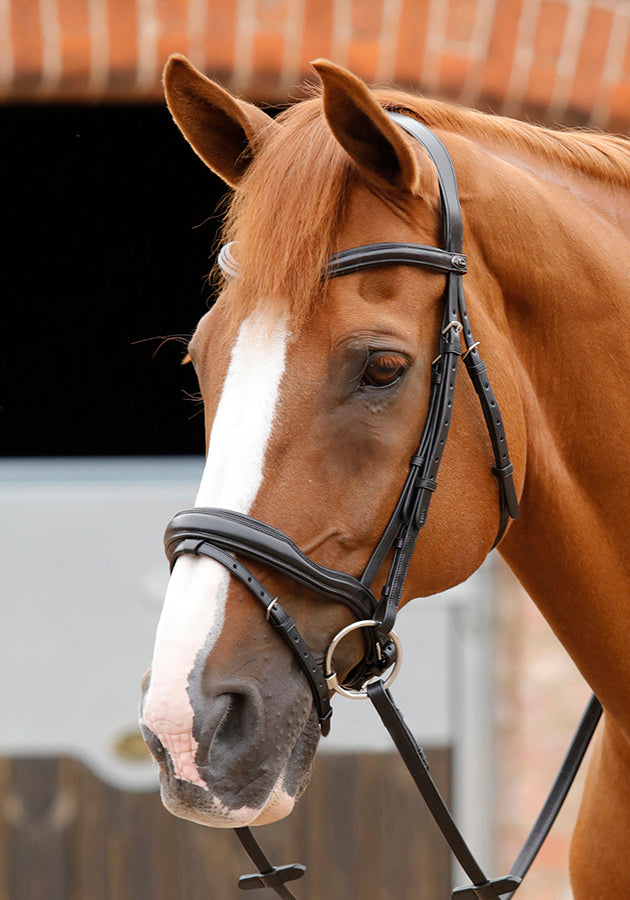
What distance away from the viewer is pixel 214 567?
3.92ft

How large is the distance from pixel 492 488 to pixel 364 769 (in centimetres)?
235

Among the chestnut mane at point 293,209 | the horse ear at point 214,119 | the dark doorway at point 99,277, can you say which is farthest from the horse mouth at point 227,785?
the dark doorway at point 99,277

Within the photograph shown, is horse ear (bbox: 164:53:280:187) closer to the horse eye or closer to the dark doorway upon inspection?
the horse eye

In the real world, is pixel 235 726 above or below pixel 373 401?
below

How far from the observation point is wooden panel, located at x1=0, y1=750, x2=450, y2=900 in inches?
133

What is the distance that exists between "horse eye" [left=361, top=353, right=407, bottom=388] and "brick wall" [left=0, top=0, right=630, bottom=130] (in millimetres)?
1661

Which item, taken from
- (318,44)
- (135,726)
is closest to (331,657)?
(318,44)

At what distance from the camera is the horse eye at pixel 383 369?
1.27 meters

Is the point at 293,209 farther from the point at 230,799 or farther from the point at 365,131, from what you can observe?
the point at 230,799

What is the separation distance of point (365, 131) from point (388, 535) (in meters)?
0.53

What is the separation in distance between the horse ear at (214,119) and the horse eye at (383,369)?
1.41 ft

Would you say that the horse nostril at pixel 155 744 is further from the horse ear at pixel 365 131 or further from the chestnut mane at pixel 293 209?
the horse ear at pixel 365 131

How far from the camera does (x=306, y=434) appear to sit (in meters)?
1.25

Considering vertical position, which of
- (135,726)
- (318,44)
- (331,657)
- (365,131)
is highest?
(365,131)
